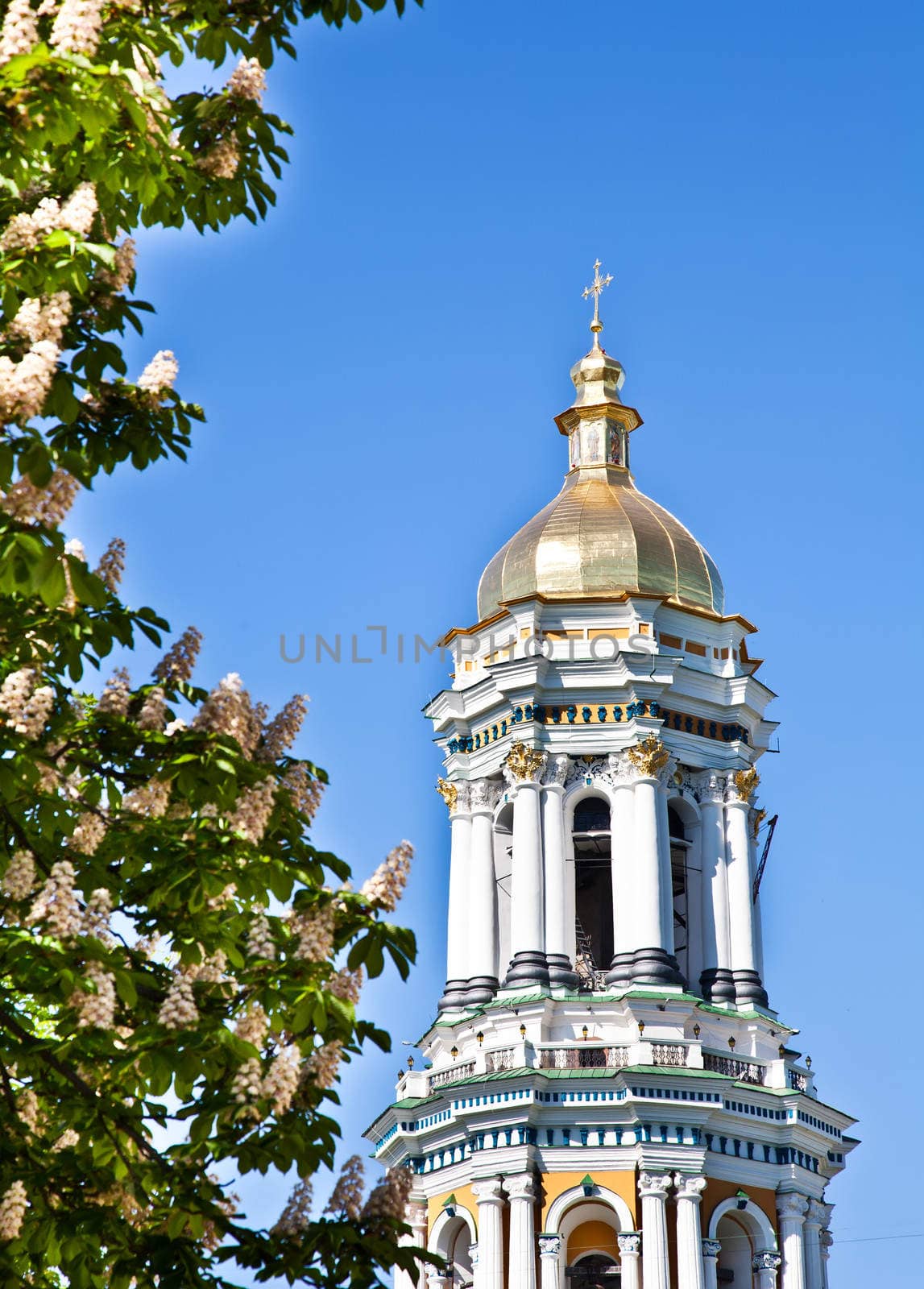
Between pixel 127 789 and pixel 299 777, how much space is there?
0.97 meters

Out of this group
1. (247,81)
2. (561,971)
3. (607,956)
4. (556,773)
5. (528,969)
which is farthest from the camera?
(607,956)

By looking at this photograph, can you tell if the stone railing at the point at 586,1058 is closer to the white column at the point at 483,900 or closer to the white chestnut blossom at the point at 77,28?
the white column at the point at 483,900

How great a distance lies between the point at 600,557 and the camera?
36.3m

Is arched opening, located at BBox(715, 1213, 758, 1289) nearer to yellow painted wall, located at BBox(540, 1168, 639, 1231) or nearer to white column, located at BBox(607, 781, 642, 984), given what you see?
yellow painted wall, located at BBox(540, 1168, 639, 1231)

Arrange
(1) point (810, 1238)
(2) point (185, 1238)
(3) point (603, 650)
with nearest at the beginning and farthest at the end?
1. (2) point (185, 1238)
2. (1) point (810, 1238)
3. (3) point (603, 650)

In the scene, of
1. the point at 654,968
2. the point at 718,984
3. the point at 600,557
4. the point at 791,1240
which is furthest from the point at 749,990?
the point at 600,557

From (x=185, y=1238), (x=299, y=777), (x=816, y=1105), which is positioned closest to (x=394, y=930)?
(x=299, y=777)

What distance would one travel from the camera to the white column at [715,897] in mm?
34094

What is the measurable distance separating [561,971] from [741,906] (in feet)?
11.6

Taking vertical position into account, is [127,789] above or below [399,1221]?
above

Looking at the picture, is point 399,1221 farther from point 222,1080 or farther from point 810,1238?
point 810,1238

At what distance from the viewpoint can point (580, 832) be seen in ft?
114

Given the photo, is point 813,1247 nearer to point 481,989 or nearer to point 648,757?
point 481,989

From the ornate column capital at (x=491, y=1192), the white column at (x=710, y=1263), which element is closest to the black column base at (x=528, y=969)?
the ornate column capital at (x=491, y=1192)
